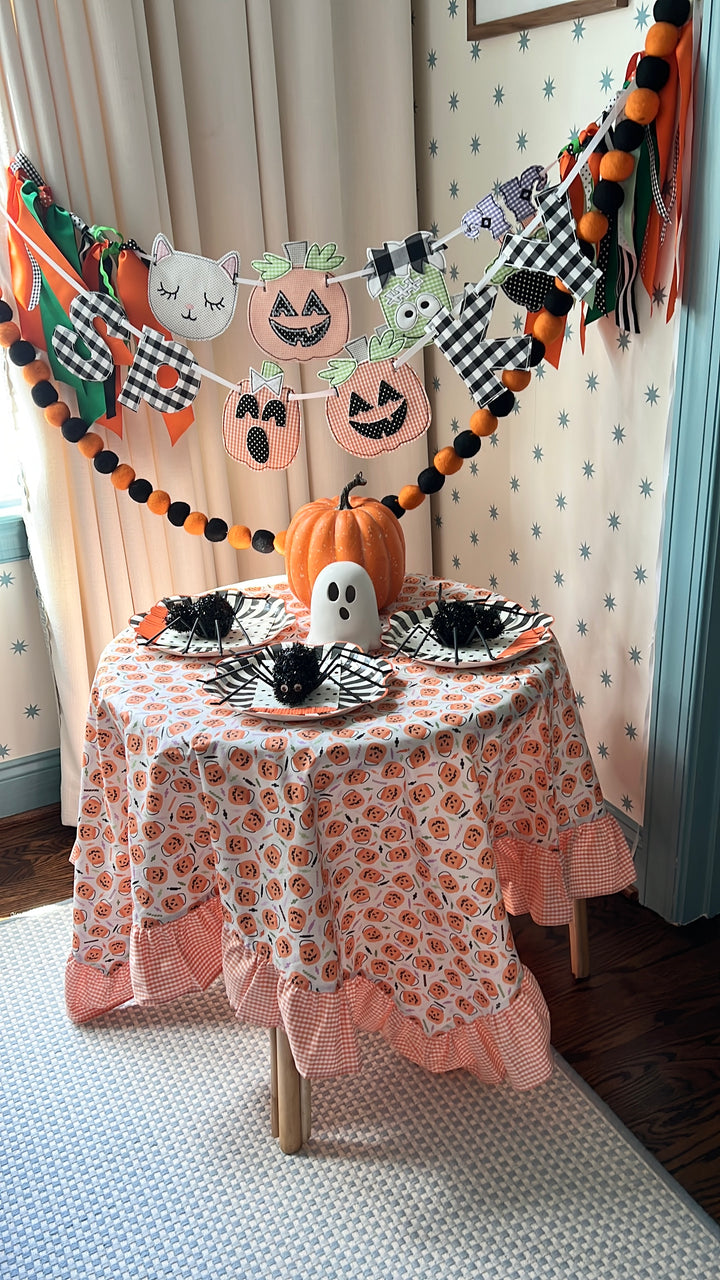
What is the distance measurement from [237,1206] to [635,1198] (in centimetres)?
58

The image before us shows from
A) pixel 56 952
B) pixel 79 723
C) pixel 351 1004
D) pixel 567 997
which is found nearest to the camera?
pixel 351 1004

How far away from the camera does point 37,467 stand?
2277 mm

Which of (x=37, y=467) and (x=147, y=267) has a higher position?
(x=147, y=267)

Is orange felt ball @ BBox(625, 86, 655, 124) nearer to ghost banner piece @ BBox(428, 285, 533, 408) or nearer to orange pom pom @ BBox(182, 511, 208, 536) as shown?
ghost banner piece @ BBox(428, 285, 533, 408)

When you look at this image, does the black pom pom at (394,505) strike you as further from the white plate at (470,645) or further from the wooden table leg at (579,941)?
the wooden table leg at (579,941)

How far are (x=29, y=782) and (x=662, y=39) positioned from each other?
208cm

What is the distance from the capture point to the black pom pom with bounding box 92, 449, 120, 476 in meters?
2.17

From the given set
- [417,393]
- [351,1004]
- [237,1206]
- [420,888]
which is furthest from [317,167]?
[237,1206]

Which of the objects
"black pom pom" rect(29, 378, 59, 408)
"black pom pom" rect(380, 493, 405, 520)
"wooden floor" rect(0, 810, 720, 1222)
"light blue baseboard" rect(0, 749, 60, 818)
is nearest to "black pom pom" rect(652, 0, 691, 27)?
"black pom pom" rect(380, 493, 405, 520)

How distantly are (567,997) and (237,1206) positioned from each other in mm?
698

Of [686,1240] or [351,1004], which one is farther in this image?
[351,1004]

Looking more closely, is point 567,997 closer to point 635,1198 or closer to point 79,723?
point 635,1198

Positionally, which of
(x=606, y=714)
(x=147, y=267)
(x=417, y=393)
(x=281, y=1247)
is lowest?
(x=281, y=1247)

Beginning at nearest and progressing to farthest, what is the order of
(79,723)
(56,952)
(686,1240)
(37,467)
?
(686,1240) < (56,952) < (37,467) < (79,723)
